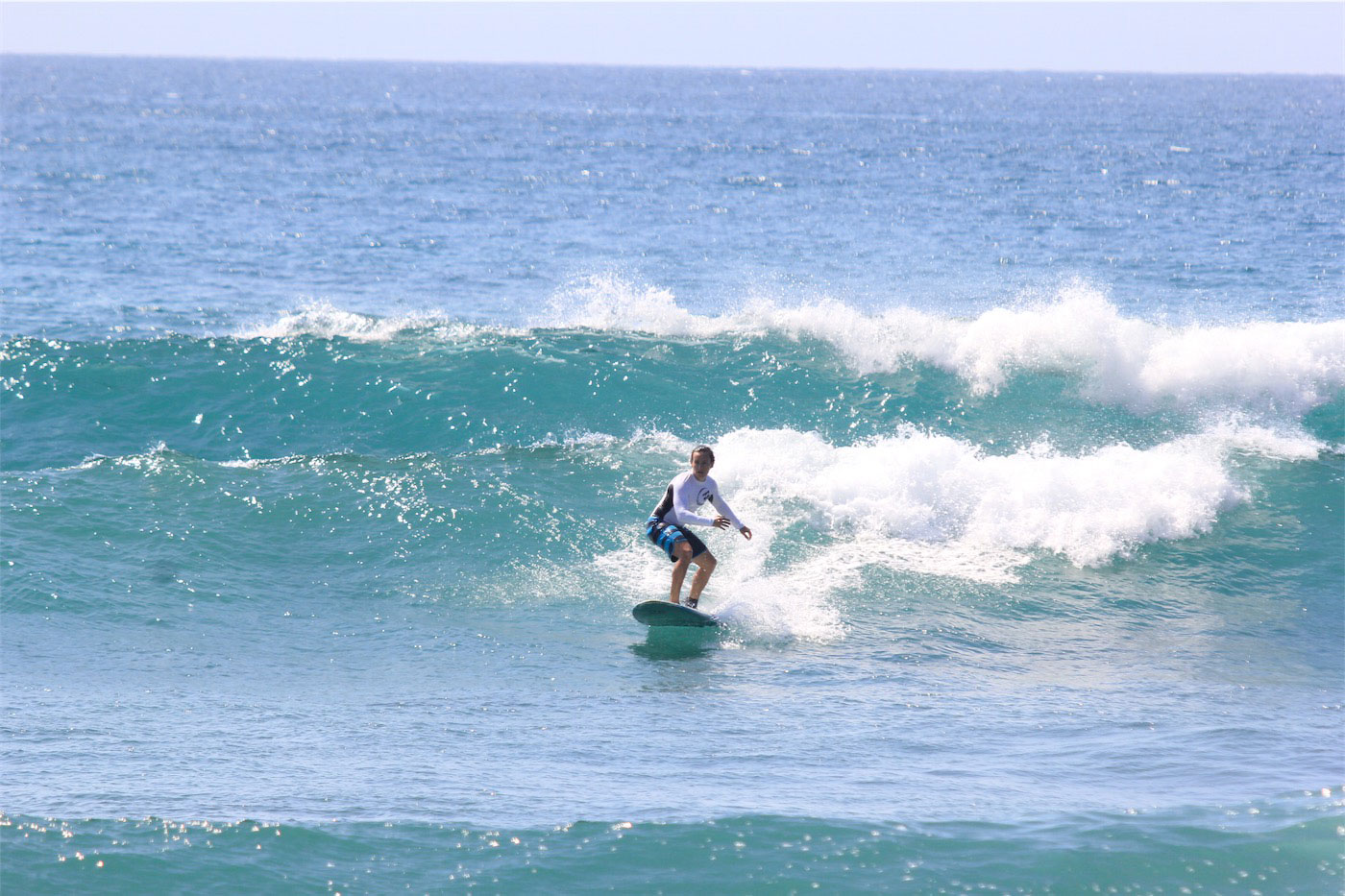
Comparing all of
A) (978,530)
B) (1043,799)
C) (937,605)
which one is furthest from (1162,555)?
(1043,799)

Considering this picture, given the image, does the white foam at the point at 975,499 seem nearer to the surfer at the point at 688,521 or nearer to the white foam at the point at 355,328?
the surfer at the point at 688,521

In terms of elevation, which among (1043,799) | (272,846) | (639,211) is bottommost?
(272,846)

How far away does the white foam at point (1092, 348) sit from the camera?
1622 centimetres

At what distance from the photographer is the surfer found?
32.9ft

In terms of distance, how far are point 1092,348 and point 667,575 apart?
874 centimetres

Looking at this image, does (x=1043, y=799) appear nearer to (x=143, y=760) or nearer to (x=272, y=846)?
(x=272, y=846)

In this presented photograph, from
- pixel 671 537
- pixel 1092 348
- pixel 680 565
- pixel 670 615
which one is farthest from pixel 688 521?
pixel 1092 348

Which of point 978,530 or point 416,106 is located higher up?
point 416,106

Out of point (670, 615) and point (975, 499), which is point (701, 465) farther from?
point (975, 499)

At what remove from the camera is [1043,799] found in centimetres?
642

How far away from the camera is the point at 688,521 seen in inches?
396

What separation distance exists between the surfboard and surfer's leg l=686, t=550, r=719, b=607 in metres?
0.12

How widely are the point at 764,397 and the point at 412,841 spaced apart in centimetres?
1130

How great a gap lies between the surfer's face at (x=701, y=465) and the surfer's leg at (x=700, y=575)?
675mm
